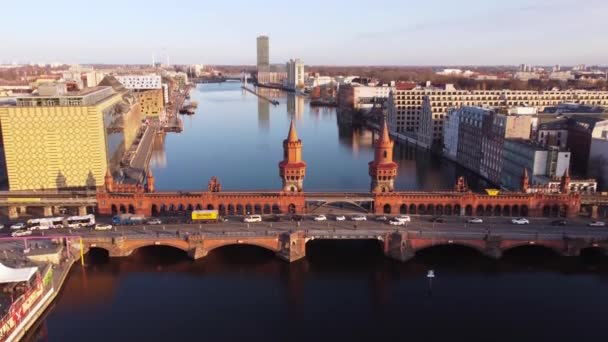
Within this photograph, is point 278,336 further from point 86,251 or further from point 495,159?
point 495,159

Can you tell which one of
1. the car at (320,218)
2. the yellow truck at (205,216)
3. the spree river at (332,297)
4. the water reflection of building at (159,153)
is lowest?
the spree river at (332,297)

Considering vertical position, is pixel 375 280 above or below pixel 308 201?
below

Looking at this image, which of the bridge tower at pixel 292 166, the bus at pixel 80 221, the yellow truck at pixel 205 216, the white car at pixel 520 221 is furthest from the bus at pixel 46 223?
the white car at pixel 520 221

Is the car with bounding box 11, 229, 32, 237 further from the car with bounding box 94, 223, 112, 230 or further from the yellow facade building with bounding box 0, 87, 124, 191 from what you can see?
the yellow facade building with bounding box 0, 87, 124, 191

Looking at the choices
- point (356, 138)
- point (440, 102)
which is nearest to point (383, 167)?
point (440, 102)

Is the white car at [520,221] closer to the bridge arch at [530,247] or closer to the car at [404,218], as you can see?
the bridge arch at [530,247]

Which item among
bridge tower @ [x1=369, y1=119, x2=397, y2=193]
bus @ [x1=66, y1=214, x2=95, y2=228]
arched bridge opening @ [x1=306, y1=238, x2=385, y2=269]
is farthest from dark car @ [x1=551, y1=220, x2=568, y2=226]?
bus @ [x1=66, y1=214, x2=95, y2=228]

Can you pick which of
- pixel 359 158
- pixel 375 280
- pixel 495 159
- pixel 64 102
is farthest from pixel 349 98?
pixel 375 280
